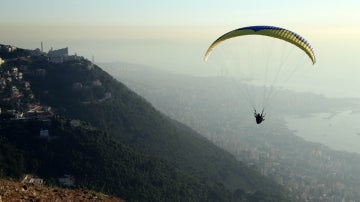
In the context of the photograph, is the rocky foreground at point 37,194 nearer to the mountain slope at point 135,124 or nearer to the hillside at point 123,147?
the hillside at point 123,147

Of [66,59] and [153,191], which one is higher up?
[66,59]

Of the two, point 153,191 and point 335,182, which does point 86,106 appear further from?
point 335,182

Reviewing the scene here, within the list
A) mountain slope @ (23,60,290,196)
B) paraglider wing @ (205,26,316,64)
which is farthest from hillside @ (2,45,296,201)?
paraglider wing @ (205,26,316,64)

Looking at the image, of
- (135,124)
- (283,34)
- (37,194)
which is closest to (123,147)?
(135,124)

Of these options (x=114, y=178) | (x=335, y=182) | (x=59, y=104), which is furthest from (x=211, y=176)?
(x=335, y=182)

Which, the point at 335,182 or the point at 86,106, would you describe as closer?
the point at 86,106

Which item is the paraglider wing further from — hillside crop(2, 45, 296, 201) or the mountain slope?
the mountain slope

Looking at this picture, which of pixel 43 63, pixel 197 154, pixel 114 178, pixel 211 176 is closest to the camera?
pixel 114 178
